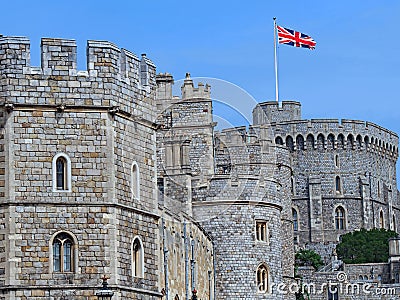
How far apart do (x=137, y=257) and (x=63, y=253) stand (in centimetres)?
278

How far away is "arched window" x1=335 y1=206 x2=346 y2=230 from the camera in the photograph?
108 m

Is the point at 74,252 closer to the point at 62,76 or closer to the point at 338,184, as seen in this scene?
the point at 62,76

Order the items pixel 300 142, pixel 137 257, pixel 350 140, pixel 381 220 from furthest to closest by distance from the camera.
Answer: pixel 381 220 → pixel 350 140 → pixel 300 142 → pixel 137 257

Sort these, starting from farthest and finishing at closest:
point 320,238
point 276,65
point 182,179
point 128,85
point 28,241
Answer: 1. point 320,238
2. point 276,65
3. point 182,179
4. point 128,85
5. point 28,241

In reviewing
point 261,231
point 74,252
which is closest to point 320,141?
point 261,231

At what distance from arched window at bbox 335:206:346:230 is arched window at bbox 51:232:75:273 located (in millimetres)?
69691

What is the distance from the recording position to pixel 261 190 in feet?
206

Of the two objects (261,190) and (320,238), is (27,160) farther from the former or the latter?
(320,238)

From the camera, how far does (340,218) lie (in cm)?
10850

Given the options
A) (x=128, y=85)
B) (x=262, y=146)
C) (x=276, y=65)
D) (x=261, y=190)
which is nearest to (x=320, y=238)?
(x=276, y=65)

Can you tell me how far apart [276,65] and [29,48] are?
197 feet

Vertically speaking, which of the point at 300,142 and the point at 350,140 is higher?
the point at 350,140

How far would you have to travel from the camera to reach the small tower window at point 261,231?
6253cm

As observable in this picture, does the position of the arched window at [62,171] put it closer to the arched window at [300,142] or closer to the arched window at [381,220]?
the arched window at [300,142]
